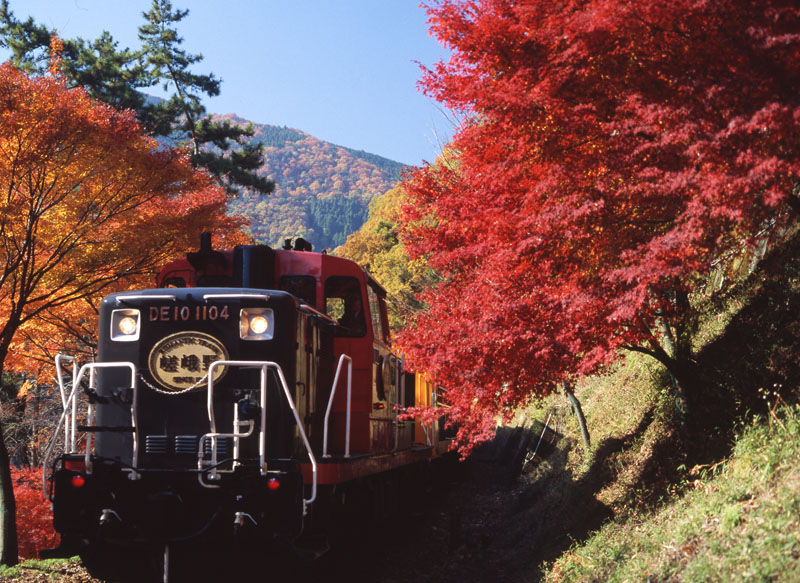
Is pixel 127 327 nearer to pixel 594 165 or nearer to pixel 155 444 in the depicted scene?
pixel 155 444

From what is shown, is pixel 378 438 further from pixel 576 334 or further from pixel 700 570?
pixel 700 570

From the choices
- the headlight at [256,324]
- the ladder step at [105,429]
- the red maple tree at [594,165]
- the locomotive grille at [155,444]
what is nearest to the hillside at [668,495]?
the red maple tree at [594,165]

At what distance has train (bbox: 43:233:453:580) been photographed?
5.70 metres

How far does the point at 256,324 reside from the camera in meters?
6.36

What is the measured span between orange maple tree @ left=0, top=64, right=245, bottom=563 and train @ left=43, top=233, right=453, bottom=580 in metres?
4.45

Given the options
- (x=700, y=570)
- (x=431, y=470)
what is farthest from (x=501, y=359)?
(x=431, y=470)

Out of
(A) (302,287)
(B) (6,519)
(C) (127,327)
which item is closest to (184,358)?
(C) (127,327)

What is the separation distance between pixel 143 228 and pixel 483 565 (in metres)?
7.63

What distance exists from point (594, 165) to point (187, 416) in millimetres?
4112

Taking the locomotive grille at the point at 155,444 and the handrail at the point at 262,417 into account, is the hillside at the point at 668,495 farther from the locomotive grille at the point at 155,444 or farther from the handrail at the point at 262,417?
the locomotive grille at the point at 155,444

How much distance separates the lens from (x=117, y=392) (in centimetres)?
642

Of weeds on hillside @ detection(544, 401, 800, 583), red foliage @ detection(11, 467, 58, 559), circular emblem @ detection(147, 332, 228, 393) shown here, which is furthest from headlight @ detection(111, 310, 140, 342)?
red foliage @ detection(11, 467, 58, 559)

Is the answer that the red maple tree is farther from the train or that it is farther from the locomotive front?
the locomotive front

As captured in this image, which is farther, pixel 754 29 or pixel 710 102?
pixel 710 102
